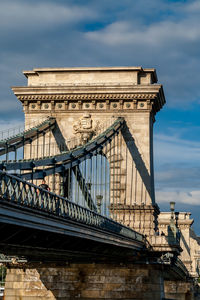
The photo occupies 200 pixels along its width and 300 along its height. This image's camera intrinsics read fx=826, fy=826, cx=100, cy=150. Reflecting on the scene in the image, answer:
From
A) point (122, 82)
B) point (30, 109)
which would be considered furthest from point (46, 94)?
point (122, 82)

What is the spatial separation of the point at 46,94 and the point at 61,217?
28698mm

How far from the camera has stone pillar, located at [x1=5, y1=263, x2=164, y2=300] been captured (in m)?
57.0

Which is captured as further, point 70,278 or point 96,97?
point 96,97

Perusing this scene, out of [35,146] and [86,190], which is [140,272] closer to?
[86,190]

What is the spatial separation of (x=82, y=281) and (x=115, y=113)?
13.1m

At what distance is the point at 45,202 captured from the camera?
114ft

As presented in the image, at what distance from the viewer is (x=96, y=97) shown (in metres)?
62.8

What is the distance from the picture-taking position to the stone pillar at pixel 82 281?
57.0 meters

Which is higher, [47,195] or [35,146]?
[35,146]

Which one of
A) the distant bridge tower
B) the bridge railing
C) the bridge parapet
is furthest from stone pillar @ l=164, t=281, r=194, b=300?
the bridge railing

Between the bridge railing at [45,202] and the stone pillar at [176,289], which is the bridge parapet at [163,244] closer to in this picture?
the bridge railing at [45,202]

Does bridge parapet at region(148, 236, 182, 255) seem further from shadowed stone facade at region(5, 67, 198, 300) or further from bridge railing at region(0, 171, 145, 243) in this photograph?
bridge railing at region(0, 171, 145, 243)

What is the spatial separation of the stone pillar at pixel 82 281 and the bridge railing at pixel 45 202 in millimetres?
6910

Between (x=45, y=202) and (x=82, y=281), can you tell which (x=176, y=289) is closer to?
(x=82, y=281)
